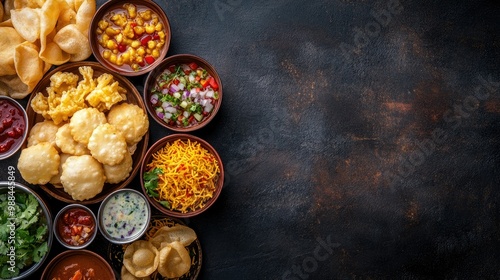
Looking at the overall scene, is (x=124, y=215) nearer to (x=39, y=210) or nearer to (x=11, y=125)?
(x=39, y=210)

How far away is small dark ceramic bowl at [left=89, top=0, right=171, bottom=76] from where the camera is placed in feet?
18.7

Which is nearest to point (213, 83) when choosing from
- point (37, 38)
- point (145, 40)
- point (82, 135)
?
point (145, 40)

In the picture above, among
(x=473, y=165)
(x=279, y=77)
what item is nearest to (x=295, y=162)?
(x=279, y=77)

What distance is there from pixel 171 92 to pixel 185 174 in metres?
0.93

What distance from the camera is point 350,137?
248 inches

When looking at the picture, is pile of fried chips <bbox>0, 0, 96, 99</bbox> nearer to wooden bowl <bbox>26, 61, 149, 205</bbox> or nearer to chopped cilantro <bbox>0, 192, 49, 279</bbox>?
wooden bowl <bbox>26, 61, 149, 205</bbox>

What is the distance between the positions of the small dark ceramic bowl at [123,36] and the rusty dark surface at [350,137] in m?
0.30

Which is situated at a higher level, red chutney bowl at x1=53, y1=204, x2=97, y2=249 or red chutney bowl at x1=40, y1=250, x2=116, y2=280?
red chutney bowl at x1=53, y1=204, x2=97, y2=249

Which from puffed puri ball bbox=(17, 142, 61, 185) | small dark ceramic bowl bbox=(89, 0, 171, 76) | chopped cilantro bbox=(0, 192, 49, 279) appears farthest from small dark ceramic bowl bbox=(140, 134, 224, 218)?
chopped cilantro bbox=(0, 192, 49, 279)

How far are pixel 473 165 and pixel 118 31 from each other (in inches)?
173

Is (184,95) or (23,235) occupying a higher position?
(184,95)

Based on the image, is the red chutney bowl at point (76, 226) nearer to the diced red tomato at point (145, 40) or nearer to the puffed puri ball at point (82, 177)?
the puffed puri ball at point (82, 177)

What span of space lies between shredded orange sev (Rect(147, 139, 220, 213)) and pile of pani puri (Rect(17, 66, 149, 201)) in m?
0.35

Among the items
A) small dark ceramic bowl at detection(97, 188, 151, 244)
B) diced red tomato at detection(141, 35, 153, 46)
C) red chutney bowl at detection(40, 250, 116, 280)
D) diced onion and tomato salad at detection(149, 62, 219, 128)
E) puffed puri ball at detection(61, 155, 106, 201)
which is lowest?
red chutney bowl at detection(40, 250, 116, 280)
